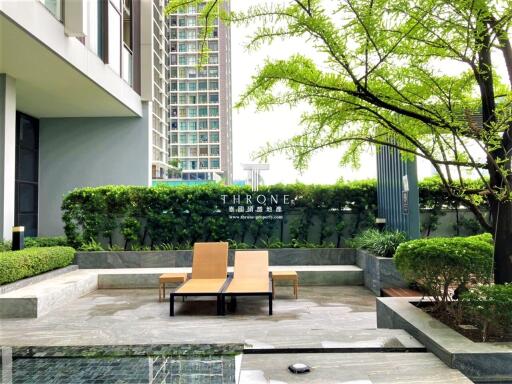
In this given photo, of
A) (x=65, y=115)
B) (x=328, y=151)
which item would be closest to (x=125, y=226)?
(x=65, y=115)

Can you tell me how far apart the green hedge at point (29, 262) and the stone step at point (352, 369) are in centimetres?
550

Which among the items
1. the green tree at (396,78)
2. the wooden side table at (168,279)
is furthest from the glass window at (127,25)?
the green tree at (396,78)

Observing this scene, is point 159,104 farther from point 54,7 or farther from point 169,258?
point 169,258

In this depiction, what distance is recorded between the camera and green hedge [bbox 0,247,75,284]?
7.54 metres

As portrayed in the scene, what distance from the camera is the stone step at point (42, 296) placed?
690cm

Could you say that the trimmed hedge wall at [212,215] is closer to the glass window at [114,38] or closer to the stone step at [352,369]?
the glass window at [114,38]

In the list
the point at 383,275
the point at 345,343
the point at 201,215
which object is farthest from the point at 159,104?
the point at 345,343

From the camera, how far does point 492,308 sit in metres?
3.73

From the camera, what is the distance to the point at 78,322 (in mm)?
6539

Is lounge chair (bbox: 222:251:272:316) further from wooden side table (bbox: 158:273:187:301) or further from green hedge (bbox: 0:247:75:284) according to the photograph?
green hedge (bbox: 0:247:75:284)

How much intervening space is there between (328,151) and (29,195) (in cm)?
1408

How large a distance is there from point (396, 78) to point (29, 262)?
7455 mm

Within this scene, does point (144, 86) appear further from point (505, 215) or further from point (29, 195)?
point (505, 215)

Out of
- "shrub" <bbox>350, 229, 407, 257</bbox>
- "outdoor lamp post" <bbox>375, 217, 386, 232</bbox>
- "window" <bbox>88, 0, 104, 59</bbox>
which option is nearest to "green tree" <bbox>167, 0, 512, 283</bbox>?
"shrub" <bbox>350, 229, 407, 257</bbox>
